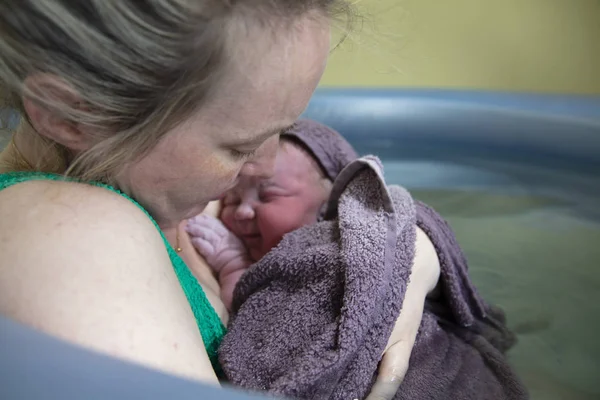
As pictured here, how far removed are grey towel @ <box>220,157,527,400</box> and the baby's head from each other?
0.08 metres

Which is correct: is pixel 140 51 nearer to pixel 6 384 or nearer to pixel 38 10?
pixel 38 10

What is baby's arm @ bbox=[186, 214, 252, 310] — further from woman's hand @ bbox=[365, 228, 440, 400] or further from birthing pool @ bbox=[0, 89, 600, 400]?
birthing pool @ bbox=[0, 89, 600, 400]

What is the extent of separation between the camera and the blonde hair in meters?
0.49

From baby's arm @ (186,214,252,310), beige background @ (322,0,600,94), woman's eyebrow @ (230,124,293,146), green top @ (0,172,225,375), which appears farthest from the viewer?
beige background @ (322,0,600,94)

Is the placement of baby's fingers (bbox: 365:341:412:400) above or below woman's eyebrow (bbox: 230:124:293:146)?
below

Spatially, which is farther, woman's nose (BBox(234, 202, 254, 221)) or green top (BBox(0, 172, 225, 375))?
woman's nose (BBox(234, 202, 254, 221))

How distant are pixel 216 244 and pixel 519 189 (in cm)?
73

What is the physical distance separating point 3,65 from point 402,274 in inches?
18.0

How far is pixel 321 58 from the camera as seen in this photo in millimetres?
599

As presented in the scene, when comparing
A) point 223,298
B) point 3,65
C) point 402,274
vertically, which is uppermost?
point 3,65

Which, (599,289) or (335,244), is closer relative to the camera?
(335,244)

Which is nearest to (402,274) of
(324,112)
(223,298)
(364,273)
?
(364,273)

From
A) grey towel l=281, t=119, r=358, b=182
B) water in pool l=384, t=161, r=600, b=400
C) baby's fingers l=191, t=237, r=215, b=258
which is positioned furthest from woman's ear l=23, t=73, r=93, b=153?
water in pool l=384, t=161, r=600, b=400

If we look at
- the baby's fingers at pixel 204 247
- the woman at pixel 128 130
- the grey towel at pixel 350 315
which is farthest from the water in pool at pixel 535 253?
the woman at pixel 128 130
